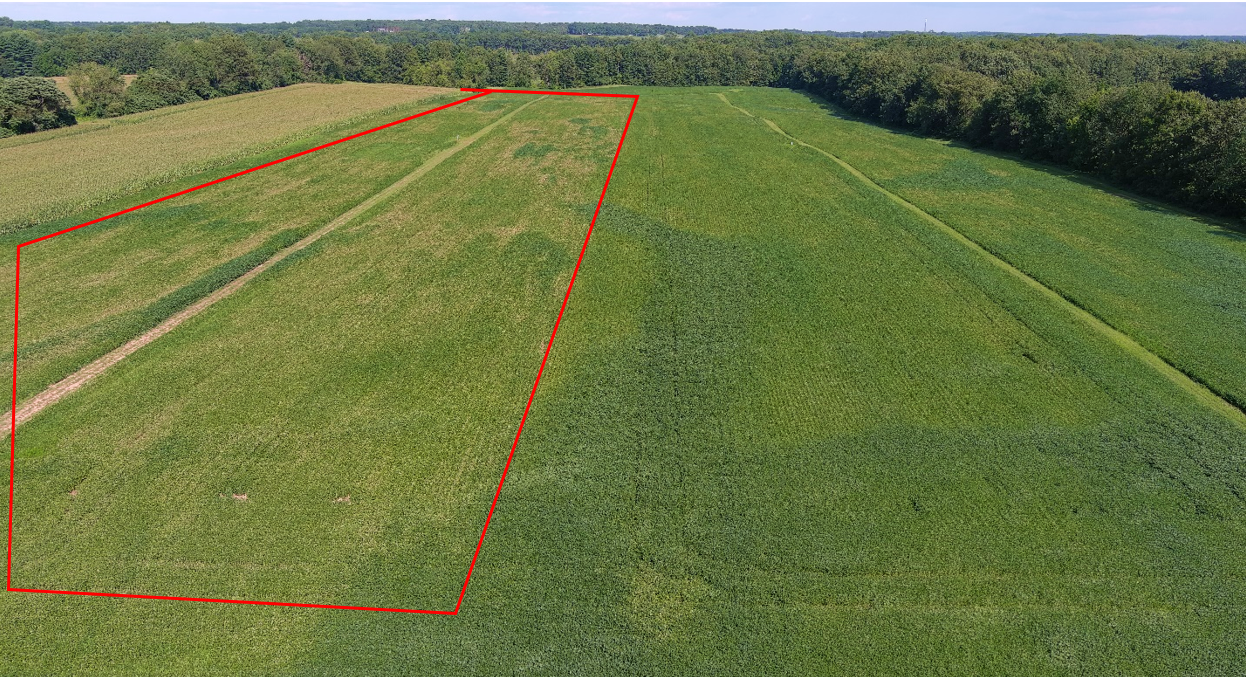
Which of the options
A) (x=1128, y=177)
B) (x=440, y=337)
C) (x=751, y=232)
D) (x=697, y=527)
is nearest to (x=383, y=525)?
(x=697, y=527)

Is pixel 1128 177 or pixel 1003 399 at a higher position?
pixel 1128 177

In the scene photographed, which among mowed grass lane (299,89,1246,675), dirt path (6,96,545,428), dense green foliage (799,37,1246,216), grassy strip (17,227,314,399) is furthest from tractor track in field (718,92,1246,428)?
grassy strip (17,227,314,399)

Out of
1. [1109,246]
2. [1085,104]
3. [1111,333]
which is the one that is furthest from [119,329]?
[1085,104]

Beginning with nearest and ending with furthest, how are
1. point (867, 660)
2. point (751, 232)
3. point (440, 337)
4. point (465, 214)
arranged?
point (867, 660)
point (440, 337)
point (751, 232)
point (465, 214)

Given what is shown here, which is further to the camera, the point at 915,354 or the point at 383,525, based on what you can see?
the point at 915,354

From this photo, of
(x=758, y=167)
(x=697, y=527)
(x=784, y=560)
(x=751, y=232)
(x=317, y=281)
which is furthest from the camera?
(x=758, y=167)

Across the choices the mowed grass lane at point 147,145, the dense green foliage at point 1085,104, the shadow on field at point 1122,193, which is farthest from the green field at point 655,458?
the mowed grass lane at point 147,145

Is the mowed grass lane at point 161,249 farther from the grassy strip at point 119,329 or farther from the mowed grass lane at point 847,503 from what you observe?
the mowed grass lane at point 847,503

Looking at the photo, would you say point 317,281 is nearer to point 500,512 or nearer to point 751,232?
point 500,512
